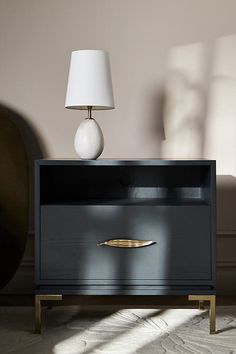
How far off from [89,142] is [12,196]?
0.50 metres

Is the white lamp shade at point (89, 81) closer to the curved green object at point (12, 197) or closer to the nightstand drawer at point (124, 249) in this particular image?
the nightstand drawer at point (124, 249)

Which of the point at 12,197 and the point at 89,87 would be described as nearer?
the point at 89,87

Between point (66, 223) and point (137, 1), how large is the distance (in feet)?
3.13

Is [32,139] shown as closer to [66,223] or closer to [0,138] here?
[0,138]

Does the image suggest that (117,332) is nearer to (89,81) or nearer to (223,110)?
(89,81)

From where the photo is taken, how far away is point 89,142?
1.85 m

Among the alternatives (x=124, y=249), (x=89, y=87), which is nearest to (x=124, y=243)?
(x=124, y=249)

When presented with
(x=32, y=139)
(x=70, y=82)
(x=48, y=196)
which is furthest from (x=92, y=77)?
(x=32, y=139)

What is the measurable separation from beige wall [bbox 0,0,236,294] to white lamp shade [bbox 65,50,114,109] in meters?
0.47

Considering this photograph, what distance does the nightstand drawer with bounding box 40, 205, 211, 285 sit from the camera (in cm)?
180

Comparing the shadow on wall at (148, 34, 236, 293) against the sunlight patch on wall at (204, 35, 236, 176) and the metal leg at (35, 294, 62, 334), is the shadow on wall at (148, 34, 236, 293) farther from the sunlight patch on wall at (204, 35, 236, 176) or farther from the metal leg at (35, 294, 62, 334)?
the metal leg at (35, 294, 62, 334)

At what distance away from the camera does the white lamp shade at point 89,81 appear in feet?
5.96

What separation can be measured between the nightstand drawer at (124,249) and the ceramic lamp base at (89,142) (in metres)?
0.16

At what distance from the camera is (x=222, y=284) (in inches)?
91.7
